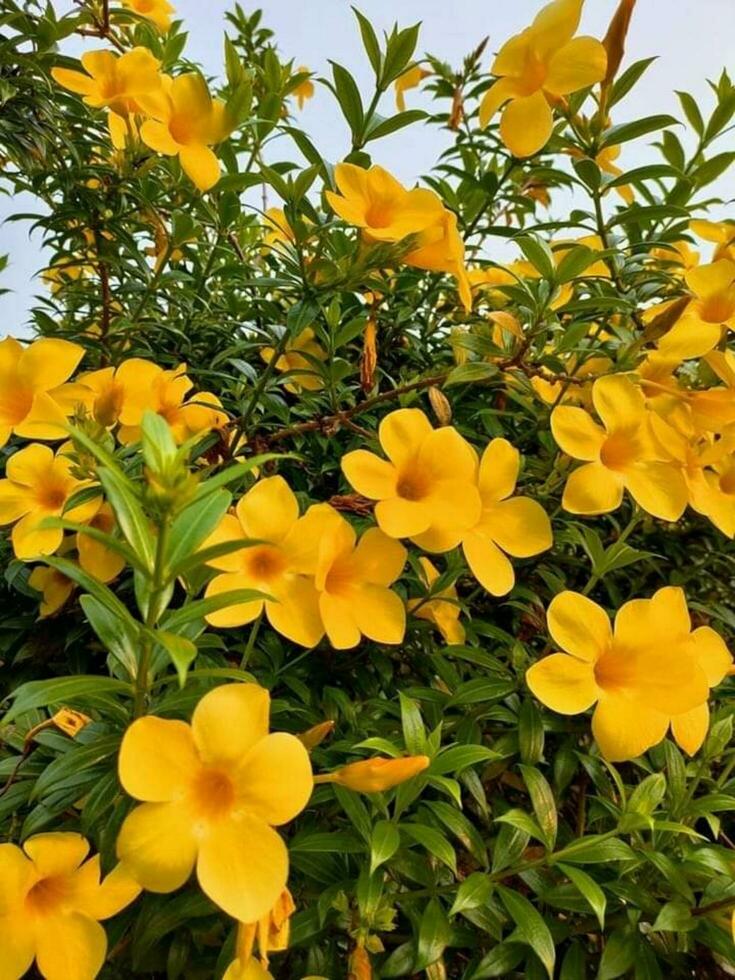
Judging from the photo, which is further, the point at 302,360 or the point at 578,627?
the point at 302,360

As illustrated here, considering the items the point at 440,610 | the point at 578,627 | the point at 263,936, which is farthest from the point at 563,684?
the point at 263,936

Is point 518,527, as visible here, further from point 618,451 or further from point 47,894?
point 47,894

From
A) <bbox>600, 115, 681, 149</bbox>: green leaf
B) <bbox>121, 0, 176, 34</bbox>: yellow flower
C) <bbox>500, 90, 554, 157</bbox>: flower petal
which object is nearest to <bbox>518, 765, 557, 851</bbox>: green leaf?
<bbox>500, 90, 554, 157</bbox>: flower petal

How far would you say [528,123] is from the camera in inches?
26.2

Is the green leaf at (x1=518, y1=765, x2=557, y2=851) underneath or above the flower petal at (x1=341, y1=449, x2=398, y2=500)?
underneath

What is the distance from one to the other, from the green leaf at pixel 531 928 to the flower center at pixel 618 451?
35cm

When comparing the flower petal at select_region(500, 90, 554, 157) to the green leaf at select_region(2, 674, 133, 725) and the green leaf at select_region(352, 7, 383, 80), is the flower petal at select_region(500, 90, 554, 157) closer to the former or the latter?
the green leaf at select_region(352, 7, 383, 80)

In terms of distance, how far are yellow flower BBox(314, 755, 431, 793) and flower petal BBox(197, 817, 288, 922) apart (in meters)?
0.08

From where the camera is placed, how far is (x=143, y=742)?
36 cm

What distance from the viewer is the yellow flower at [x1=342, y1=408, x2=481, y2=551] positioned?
0.54m

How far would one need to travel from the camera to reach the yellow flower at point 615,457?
62cm

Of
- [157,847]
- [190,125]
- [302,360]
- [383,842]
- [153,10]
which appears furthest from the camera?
[153,10]

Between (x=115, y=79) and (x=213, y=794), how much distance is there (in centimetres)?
71

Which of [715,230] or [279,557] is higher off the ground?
[715,230]
